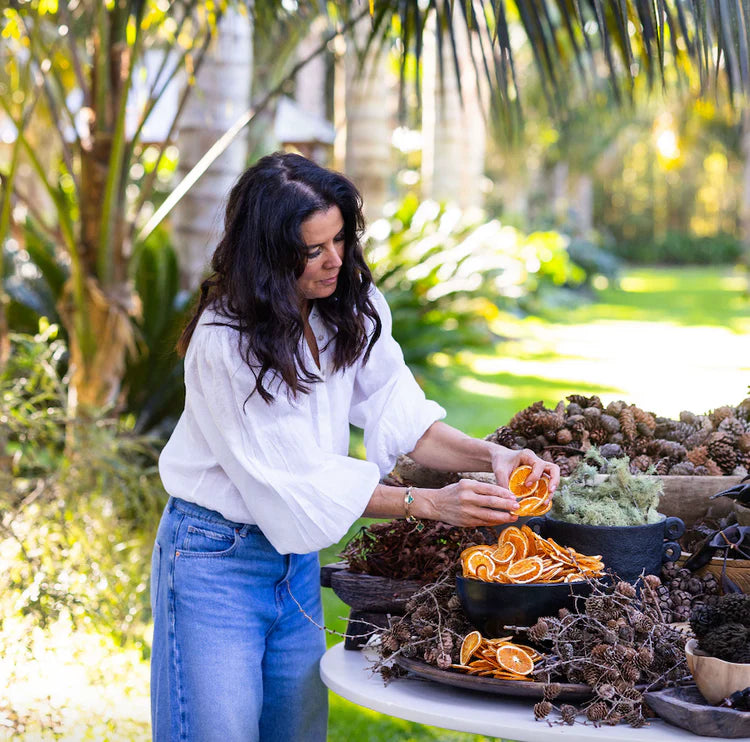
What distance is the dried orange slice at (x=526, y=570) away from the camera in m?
2.03

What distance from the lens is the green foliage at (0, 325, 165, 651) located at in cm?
378

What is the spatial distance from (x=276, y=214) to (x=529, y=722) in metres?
1.08

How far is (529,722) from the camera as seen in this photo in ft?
6.08

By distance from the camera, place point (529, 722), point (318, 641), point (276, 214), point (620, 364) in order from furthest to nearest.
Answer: point (620, 364) < point (318, 641) < point (276, 214) < point (529, 722)

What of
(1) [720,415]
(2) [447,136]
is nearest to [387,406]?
(1) [720,415]

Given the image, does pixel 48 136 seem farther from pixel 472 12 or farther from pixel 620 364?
pixel 472 12

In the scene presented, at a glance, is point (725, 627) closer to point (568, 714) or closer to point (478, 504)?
point (568, 714)

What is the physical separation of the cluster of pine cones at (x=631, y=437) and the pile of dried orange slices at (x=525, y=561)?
0.43 m

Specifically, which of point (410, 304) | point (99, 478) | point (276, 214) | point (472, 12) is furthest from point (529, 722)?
point (410, 304)

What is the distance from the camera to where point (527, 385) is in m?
12.0

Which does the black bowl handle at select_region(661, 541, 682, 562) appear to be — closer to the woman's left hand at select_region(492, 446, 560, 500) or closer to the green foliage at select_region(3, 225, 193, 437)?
the woman's left hand at select_region(492, 446, 560, 500)

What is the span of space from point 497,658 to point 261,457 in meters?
0.59

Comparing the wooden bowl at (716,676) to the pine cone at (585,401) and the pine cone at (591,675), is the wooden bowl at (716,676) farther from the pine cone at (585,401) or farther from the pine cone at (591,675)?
the pine cone at (585,401)

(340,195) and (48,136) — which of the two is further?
(48,136)
